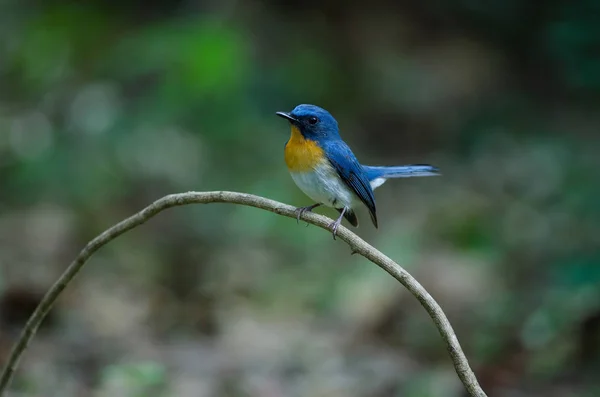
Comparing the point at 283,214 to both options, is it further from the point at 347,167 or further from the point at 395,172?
the point at 395,172

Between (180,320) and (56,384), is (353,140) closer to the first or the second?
(180,320)

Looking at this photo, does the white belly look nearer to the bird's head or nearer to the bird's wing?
the bird's wing

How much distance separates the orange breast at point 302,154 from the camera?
133 inches

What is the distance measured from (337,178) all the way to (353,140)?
246 inches

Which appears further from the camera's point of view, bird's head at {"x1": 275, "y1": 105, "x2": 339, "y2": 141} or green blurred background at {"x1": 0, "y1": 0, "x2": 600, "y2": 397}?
green blurred background at {"x1": 0, "y1": 0, "x2": 600, "y2": 397}

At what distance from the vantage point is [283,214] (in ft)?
8.13

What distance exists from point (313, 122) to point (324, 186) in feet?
0.93

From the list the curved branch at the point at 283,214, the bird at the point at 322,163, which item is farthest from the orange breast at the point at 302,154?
the curved branch at the point at 283,214

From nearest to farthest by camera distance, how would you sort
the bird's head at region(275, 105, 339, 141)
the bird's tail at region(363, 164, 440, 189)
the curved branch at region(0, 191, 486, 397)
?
the curved branch at region(0, 191, 486, 397), the bird's head at region(275, 105, 339, 141), the bird's tail at region(363, 164, 440, 189)

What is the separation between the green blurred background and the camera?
16.4 ft

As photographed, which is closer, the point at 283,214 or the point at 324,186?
the point at 283,214


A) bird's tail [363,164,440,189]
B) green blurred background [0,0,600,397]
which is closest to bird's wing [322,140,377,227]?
bird's tail [363,164,440,189]

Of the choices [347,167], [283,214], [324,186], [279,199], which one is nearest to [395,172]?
[347,167]

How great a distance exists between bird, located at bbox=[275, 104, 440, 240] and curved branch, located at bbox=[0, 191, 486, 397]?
1.78 feet
